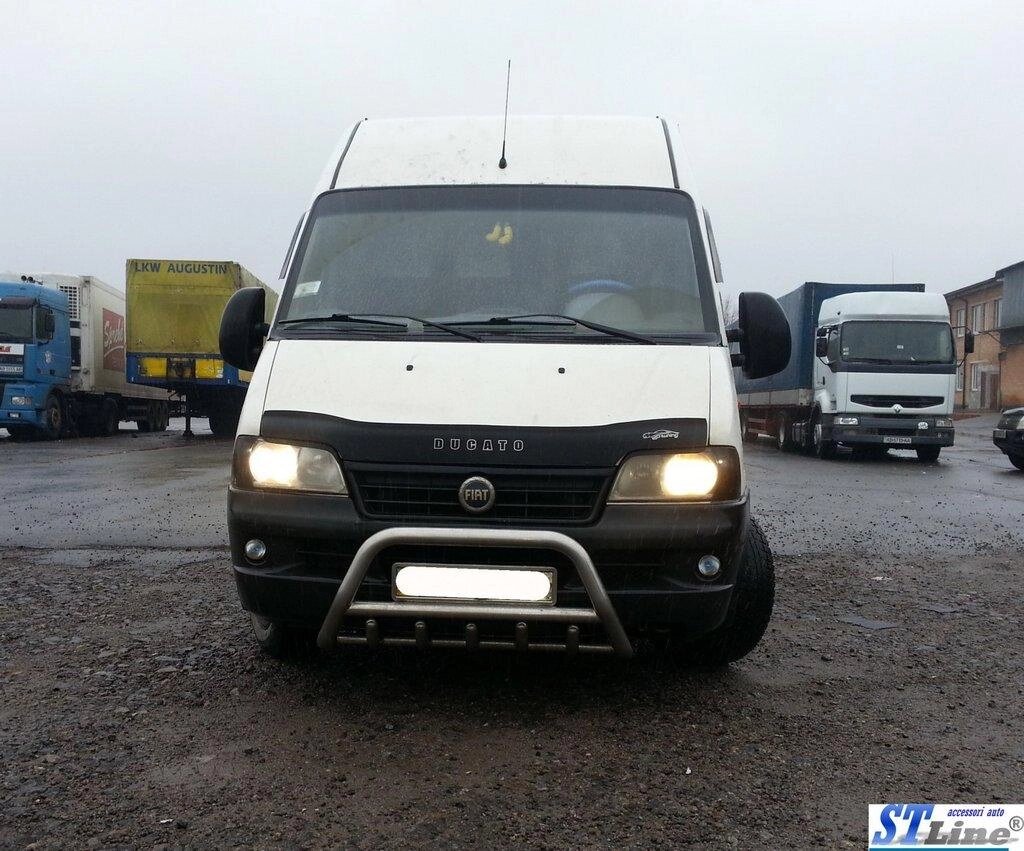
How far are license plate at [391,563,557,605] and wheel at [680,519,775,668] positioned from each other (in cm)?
94

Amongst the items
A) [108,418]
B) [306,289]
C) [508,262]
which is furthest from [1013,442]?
[108,418]

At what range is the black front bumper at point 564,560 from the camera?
3162 mm

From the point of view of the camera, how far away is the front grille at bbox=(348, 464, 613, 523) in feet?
10.5

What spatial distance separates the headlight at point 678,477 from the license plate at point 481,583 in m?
0.37

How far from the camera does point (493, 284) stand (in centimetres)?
400

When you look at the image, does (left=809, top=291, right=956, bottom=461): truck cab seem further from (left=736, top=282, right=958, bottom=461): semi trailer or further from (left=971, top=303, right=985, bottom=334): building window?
(left=971, top=303, right=985, bottom=334): building window

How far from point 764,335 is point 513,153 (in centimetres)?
144

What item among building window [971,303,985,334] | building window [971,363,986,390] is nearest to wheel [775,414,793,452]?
building window [971,363,986,390]

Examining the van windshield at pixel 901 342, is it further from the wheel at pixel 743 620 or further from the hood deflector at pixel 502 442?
the hood deflector at pixel 502 442

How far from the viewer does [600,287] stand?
156 inches

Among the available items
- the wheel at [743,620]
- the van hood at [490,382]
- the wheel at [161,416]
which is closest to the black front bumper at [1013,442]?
the wheel at [743,620]

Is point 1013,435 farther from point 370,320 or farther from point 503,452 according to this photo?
point 503,452

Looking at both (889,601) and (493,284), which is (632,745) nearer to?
(493,284)

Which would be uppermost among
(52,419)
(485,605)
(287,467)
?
(287,467)
